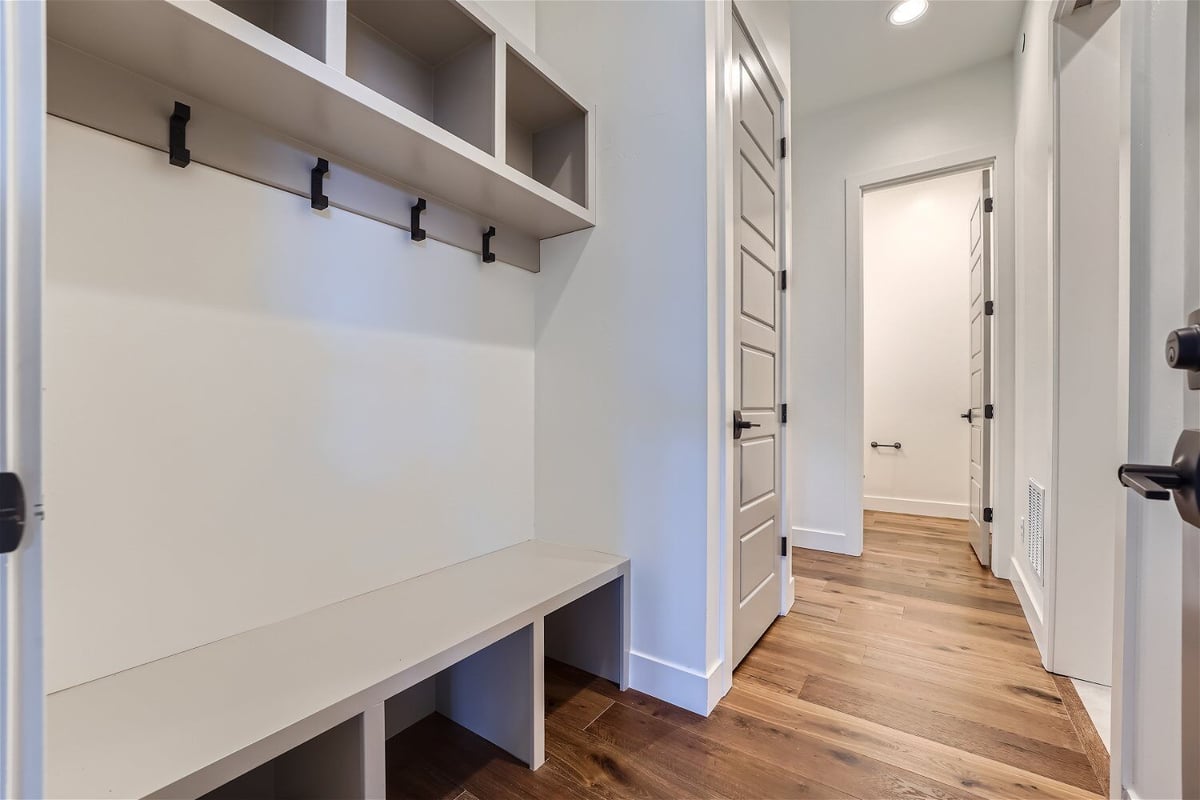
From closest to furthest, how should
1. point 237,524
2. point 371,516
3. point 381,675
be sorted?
point 381,675
point 237,524
point 371,516

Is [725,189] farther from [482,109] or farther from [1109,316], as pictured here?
[1109,316]

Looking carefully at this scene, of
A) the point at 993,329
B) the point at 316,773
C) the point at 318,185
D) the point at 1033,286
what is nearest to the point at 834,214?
the point at 993,329

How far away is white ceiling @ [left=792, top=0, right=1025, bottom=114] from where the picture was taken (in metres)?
2.45

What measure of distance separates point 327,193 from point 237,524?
798 millimetres

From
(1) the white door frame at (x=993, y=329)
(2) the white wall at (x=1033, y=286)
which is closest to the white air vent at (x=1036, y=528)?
(2) the white wall at (x=1033, y=286)

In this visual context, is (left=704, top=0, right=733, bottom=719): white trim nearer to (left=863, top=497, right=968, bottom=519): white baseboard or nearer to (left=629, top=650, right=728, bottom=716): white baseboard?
(left=629, top=650, right=728, bottom=716): white baseboard

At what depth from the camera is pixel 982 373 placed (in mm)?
2961

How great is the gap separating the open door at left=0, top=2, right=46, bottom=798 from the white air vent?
250 centimetres

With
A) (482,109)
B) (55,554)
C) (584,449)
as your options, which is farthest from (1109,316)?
(55,554)

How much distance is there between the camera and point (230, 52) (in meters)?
0.87

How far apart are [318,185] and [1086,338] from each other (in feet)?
7.46

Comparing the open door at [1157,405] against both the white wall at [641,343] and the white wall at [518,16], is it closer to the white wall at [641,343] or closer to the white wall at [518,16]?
the white wall at [641,343]

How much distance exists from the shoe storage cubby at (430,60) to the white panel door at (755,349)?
82 centimetres

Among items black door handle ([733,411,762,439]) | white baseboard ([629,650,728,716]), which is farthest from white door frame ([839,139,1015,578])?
white baseboard ([629,650,728,716])
